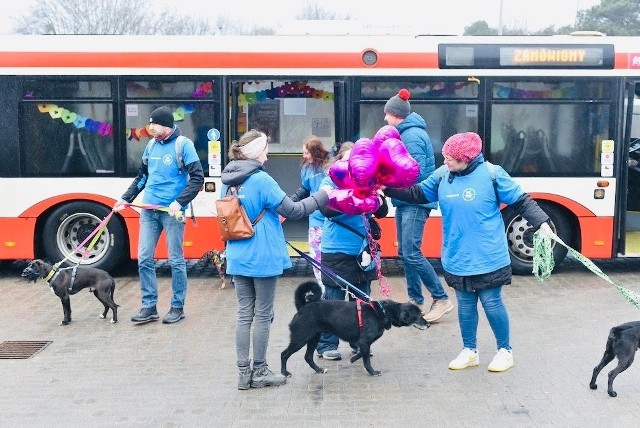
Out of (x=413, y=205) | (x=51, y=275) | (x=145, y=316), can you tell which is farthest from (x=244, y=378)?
(x=51, y=275)

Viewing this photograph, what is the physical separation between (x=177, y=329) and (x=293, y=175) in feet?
15.5

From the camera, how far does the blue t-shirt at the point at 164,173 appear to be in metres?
7.73

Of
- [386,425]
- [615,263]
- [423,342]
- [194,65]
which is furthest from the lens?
[615,263]

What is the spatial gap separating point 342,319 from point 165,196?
2.52 meters

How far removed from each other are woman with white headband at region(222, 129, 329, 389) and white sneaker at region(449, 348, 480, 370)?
1.39 meters

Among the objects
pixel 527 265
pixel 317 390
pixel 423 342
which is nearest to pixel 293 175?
pixel 527 265

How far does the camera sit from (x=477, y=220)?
6.05 meters

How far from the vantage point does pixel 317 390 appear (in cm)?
599

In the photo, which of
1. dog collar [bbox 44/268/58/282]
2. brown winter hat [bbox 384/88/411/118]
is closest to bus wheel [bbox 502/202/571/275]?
brown winter hat [bbox 384/88/411/118]

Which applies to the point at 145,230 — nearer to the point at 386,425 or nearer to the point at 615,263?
the point at 386,425

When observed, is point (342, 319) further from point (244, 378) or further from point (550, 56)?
point (550, 56)

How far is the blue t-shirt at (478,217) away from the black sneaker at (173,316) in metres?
2.96

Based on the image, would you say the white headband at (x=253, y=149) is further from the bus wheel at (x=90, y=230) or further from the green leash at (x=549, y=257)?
the bus wheel at (x=90, y=230)

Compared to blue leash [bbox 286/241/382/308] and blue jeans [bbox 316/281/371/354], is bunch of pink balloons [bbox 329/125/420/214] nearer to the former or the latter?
blue leash [bbox 286/241/382/308]
